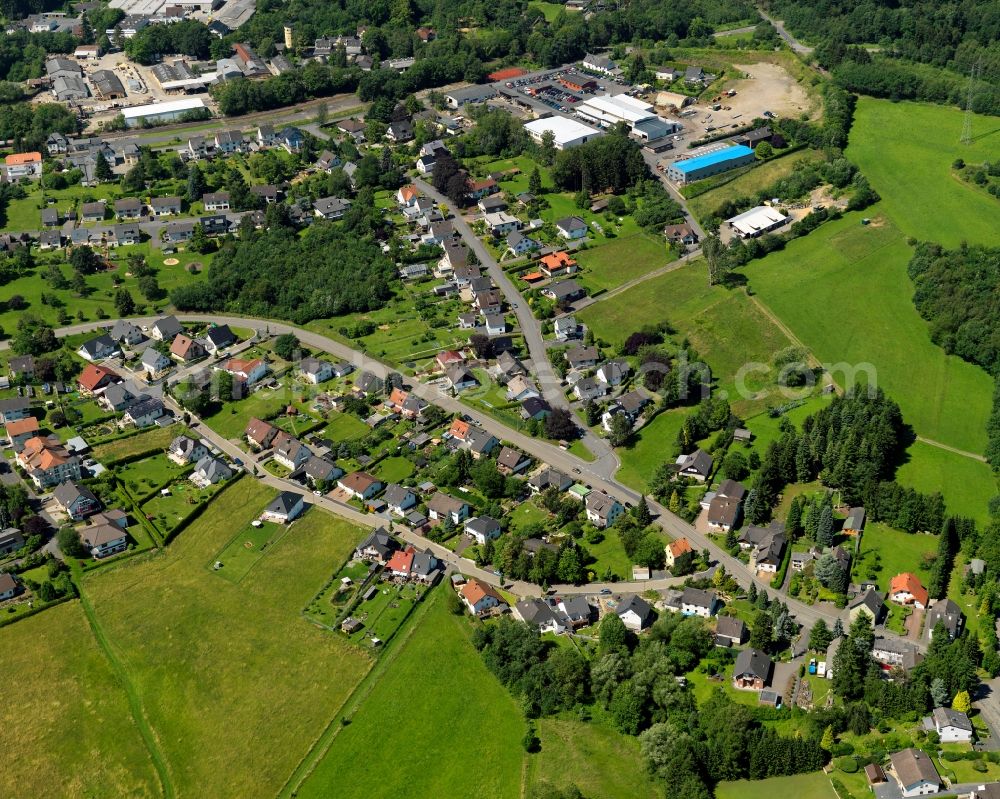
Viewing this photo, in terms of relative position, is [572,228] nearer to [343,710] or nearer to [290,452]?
[290,452]

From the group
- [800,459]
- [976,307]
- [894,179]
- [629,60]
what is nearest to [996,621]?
[800,459]

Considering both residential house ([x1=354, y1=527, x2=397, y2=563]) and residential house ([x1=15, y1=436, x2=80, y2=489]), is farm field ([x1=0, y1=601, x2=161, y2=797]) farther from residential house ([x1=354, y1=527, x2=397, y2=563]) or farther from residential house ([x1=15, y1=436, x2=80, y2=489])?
residential house ([x1=354, y1=527, x2=397, y2=563])

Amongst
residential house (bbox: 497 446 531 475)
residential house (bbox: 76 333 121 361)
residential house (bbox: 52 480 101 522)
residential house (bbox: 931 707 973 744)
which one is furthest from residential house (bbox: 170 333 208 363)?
residential house (bbox: 931 707 973 744)

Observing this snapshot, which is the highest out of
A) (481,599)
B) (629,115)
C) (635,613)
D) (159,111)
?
(629,115)

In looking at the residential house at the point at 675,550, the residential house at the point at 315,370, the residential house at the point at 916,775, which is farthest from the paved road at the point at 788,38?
the residential house at the point at 916,775

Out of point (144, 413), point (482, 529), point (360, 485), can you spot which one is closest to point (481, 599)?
point (482, 529)

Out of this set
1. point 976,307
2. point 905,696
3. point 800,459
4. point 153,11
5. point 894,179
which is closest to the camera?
point 905,696

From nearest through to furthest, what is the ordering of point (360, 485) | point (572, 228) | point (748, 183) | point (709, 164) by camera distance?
point (360, 485) < point (572, 228) < point (748, 183) < point (709, 164)

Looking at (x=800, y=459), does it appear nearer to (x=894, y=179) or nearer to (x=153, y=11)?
(x=894, y=179)
